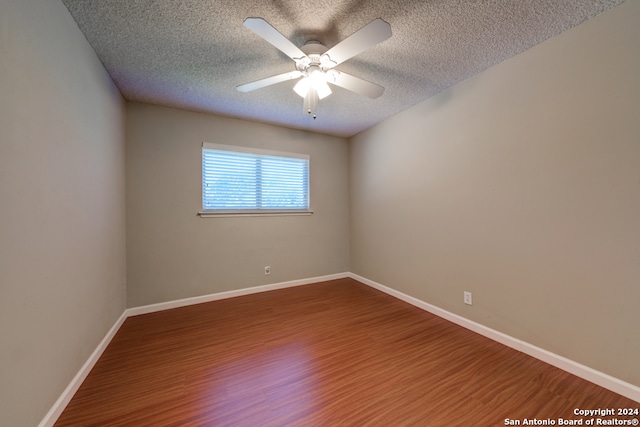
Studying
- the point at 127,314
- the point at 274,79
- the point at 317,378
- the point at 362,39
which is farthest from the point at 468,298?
the point at 127,314

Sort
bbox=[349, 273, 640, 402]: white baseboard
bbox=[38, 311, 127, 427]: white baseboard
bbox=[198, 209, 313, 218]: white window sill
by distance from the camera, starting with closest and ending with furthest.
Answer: bbox=[38, 311, 127, 427]: white baseboard → bbox=[349, 273, 640, 402]: white baseboard → bbox=[198, 209, 313, 218]: white window sill

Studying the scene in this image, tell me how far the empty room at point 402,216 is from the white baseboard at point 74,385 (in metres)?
0.02

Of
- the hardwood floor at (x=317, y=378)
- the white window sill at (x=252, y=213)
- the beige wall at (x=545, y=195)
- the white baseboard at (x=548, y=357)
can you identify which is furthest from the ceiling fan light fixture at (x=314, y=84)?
the white baseboard at (x=548, y=357)

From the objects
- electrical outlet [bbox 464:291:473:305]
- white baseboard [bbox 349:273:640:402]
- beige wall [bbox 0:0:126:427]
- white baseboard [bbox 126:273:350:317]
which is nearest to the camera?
beige wall [bbox 0:0:126:427]

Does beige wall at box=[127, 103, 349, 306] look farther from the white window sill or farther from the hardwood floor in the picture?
the hardwood floor

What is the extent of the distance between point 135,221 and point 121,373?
62.1 inches

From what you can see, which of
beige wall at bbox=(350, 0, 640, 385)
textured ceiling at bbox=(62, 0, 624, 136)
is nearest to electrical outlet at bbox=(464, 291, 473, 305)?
beige wall at bbox=(350, 0, 640, 385)

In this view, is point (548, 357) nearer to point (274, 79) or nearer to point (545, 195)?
point (545, 195)

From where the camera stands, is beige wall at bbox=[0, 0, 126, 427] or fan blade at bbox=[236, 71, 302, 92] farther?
fan blade at bbox=[236, 71, 302, 92]

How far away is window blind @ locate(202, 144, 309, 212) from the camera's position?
2.95 m

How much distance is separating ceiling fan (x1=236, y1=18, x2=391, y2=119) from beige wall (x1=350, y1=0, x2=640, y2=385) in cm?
110

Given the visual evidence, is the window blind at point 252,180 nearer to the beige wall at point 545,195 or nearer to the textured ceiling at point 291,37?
→ the textured ceiling at point 291,37

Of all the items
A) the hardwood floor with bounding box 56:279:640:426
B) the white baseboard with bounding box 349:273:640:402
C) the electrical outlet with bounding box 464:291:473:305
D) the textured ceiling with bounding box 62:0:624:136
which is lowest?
the hardwood floor with bounding box 56:279:640:426

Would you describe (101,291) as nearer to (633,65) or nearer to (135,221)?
A: (135,221)
